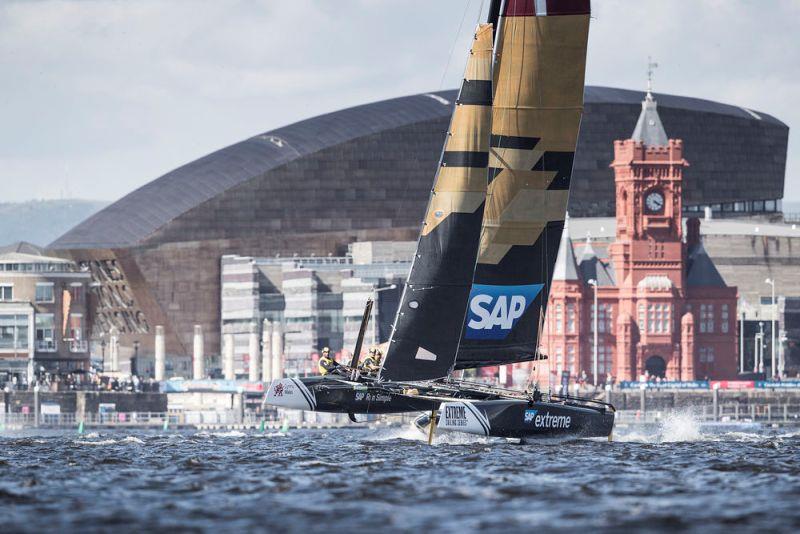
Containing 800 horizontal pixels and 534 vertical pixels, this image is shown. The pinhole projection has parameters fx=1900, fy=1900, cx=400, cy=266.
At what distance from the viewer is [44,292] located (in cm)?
17888

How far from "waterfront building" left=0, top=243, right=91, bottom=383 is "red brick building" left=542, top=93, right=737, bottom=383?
44544 millimetres

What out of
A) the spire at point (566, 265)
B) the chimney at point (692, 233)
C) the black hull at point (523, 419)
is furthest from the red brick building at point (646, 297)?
the black hull at point (523, 419)

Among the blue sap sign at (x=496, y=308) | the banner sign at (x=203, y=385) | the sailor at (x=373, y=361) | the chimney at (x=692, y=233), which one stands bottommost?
the banner sign at (x=203, y=385)

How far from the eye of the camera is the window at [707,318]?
18712cm

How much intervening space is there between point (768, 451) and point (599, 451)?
787 cm

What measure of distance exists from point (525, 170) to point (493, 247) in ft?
10.2

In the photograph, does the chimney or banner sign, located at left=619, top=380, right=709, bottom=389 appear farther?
the chimney

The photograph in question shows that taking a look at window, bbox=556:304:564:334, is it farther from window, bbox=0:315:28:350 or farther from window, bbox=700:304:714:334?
window, bbox=0:315:28:350

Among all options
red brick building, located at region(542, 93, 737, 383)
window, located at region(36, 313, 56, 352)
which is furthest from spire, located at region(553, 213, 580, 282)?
window, located at region(36, 313, 56, 352)

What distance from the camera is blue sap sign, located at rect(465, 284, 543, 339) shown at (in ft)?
232

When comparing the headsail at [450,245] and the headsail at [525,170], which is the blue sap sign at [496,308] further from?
the headsail at [450,245]

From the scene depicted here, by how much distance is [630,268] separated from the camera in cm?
18512

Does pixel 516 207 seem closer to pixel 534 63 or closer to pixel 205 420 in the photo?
pixel 534 63

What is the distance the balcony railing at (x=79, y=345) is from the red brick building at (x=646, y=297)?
43.5 m
